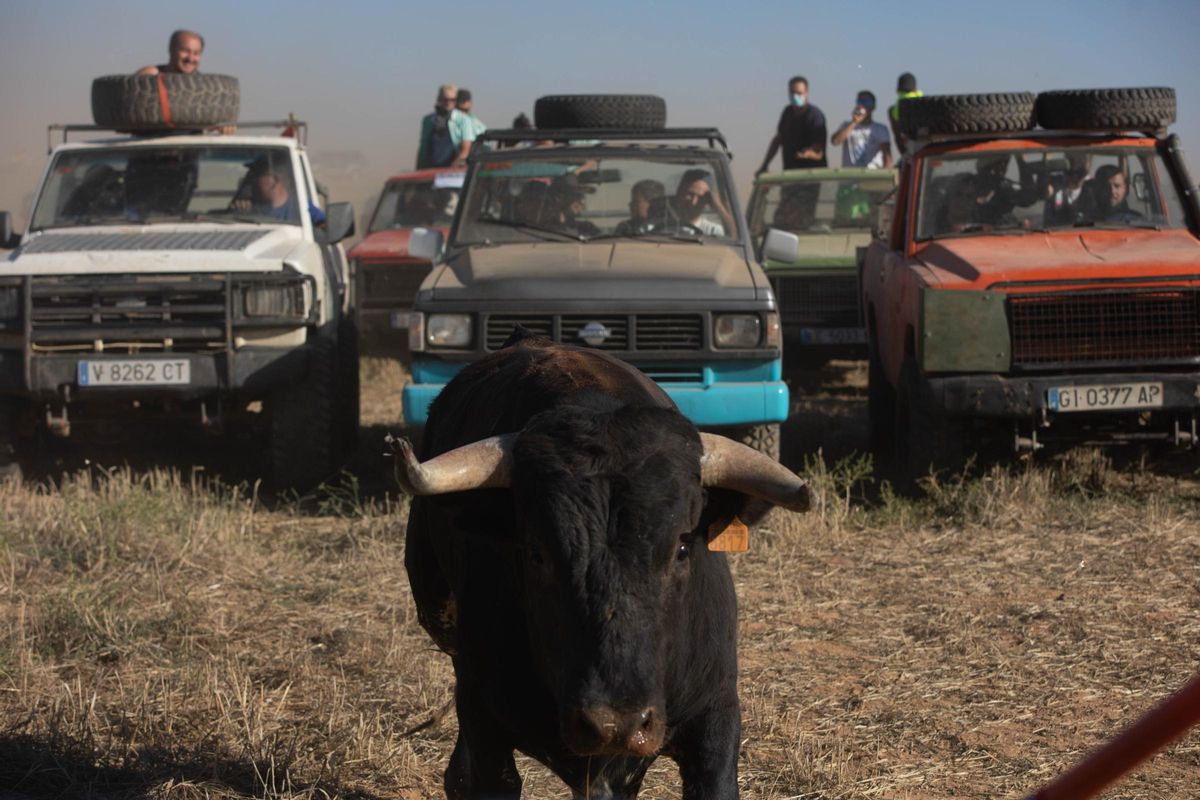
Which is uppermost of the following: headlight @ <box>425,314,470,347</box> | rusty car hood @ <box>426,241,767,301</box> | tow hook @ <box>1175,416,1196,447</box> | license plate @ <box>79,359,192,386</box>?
rusty car hood @ <box>426,241,767,301</box>

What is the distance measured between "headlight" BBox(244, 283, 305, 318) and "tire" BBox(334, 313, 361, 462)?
0.68 m

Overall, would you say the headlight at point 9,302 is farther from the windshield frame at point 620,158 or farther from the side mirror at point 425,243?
the windshield frame at point 620,158

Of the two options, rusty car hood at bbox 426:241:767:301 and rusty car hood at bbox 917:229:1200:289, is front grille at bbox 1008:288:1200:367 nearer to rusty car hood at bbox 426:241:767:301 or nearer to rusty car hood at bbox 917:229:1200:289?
rusty car hood at bbox 917:229:1200:289

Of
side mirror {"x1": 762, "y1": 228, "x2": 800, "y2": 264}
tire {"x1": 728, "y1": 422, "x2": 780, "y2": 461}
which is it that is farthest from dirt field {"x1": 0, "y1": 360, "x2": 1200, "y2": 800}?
side mirror {"x1": 762, "y1": 228, "x2": 800, "y2": 264}

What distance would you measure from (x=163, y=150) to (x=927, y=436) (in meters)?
5.45

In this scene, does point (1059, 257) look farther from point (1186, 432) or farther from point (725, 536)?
point (725, 536)

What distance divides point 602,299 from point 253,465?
3217 millimetres

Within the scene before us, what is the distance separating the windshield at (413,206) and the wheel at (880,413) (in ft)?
21.9

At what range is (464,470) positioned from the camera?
11.7 ft

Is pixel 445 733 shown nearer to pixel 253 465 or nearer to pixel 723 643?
pixel 723 643

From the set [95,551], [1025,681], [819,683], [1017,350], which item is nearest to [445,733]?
[819,683]

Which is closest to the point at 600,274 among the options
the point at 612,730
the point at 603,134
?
the point at 603,134

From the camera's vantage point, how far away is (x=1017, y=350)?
8.28 m

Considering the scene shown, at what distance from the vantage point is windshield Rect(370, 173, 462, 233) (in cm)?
1616
